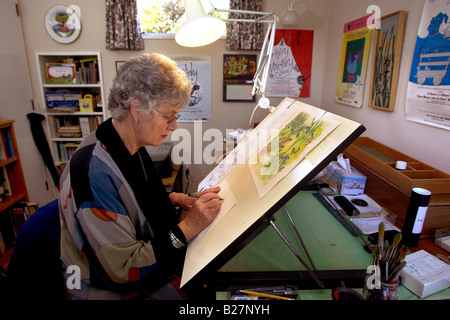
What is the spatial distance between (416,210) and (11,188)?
2967 millimetres

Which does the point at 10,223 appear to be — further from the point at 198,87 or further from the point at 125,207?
the point at 198,87

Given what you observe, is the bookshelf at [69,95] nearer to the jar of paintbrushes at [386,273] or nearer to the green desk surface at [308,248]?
the green desk surface at [308,248]

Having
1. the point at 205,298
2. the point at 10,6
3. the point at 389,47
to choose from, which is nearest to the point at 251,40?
the point at 389,47

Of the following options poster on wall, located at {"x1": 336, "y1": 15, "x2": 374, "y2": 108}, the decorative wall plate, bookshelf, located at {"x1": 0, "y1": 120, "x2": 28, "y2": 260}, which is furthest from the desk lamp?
the decorative wall plate

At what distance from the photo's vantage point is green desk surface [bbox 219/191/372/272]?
3.02 ft

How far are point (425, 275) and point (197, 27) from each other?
142 centimetres

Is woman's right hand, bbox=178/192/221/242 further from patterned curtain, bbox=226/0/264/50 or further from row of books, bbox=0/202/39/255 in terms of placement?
patterned curtain, bbox=226/0/264/50

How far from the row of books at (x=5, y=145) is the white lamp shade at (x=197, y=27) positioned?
5.97 ft

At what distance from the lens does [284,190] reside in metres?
0.72

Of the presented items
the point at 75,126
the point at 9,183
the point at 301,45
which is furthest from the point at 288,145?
the point at 75,126

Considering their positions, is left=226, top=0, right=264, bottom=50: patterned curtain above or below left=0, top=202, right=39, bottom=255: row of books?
above

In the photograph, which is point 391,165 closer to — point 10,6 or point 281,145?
point 281,145

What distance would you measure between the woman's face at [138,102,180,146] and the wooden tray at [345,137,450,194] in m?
1.04

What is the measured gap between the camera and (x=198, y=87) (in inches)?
118
